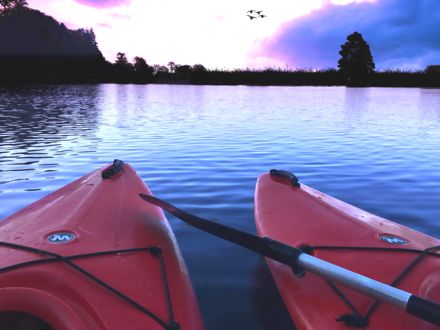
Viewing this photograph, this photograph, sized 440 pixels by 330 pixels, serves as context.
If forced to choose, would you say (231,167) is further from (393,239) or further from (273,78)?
(273,78)

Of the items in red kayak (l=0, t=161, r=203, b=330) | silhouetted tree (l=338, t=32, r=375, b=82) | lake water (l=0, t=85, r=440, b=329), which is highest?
silhouetted tree (l=338, t=32, r=375, b=82)

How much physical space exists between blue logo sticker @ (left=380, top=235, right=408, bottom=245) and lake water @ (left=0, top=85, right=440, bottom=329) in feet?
3.37

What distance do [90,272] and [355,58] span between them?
8369 centimetres

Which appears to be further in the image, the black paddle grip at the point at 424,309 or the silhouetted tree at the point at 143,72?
the silhouetted tree at the point at 143,72

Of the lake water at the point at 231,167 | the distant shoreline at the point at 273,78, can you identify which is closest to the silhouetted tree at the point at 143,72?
the distant shoreline at the point at 273,78

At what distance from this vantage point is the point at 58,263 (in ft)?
8.40

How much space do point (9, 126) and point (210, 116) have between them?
8.80 m

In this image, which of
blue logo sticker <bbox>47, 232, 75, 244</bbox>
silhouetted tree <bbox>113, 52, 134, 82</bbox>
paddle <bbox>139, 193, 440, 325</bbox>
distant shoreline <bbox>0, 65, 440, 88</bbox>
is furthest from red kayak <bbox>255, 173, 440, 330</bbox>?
silhouetted tree <bbox>113, 52, 134, 82</bbox>

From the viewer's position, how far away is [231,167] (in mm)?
8547

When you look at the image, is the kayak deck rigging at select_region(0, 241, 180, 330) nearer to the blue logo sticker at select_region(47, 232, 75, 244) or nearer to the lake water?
the blue logo sticker at select_region(47, 232, 75, 244)

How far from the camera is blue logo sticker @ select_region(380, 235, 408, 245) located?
3123mm

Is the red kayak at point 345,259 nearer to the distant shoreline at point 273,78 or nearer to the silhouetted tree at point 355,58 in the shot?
the distant shoreline at point 273,78

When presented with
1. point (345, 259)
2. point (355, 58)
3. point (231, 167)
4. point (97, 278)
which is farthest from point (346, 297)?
point (355, 58)

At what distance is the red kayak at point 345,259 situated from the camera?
2385 mm
